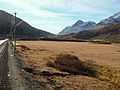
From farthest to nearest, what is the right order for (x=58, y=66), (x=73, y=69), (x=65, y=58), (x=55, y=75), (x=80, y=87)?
(x=65, y=58), (x=58, y=66), (x=73, y=69), (x=55, y=75), (x=80, y=87)

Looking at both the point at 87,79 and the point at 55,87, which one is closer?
the point at 55,87

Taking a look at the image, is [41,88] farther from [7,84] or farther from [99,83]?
[99,83]

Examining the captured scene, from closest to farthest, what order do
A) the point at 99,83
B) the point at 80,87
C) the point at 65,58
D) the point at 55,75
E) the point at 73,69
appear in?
the point at 80,87
the point at 99,83
the point at 55,75
the point at 73,69
the point at 65,58

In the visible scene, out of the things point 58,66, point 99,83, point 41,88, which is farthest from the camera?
point 58,66

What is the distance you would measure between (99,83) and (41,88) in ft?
17.7

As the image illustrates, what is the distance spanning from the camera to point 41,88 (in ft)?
62.3

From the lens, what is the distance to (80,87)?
2067cm

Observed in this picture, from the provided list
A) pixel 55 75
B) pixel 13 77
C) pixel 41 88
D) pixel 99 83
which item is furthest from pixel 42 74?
pixel 41 88

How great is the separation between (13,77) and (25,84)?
3.22m

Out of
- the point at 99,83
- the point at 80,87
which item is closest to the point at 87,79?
the point at 99,83

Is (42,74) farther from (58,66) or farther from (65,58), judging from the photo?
(65,58)

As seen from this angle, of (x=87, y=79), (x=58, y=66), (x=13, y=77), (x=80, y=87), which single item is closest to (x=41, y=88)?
(x=80, y=87)

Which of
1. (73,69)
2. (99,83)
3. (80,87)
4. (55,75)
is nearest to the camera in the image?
(80,87)

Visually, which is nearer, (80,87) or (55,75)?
(80,87)
